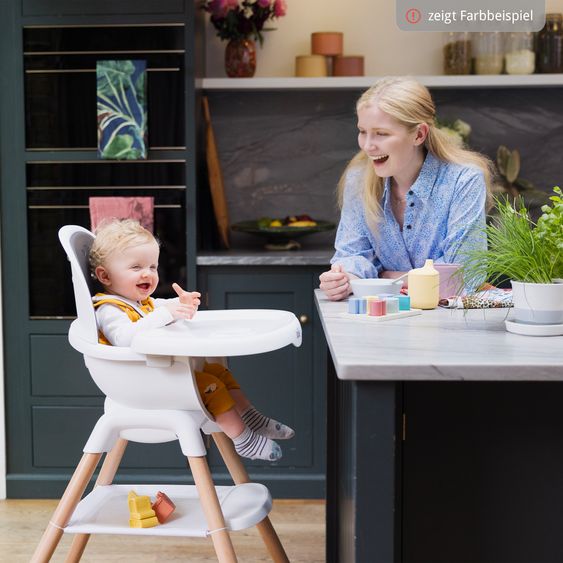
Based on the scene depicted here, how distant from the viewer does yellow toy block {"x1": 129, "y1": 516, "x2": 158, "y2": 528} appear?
7.11ft

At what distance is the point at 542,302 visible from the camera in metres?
1.80

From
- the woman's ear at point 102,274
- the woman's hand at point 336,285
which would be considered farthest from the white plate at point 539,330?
the woman's ear at point 102,274

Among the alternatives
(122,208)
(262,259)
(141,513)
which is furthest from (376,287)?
(122,208)

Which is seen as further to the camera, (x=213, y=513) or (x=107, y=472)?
(x=107, y=472)

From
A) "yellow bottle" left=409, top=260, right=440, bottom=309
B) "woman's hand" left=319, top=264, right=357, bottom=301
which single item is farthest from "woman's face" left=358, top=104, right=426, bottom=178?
"yellow bottle" left=409, top=260, right=440, bottom=309

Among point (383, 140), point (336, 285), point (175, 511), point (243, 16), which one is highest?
point (243, 16)

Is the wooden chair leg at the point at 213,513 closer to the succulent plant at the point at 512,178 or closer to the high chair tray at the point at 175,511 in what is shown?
the high chair tray at the point at 175,511

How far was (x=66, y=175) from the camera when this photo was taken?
3484 millimetres

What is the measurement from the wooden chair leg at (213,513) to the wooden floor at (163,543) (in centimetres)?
94

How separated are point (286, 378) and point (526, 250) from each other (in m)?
1.89

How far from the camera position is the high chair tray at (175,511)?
2.16 meters

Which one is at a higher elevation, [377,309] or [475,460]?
[377,309]

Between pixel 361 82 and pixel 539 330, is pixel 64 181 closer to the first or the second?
pixel 361 82

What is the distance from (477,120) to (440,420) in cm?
257
